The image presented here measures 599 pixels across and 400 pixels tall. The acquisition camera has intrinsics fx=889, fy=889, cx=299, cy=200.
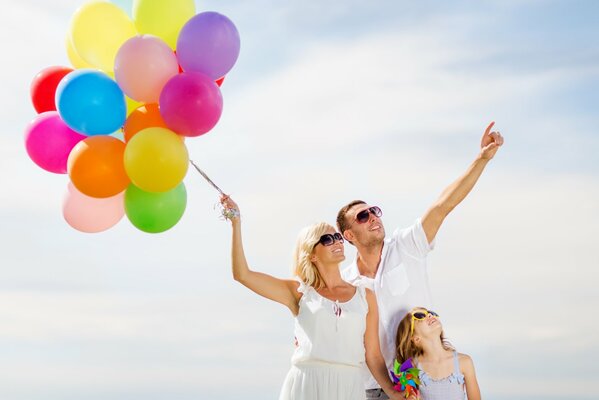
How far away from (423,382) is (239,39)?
2700 millimetres

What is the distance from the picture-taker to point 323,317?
5859 mm

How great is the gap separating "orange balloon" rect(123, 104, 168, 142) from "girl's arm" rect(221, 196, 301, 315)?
0.68 metres

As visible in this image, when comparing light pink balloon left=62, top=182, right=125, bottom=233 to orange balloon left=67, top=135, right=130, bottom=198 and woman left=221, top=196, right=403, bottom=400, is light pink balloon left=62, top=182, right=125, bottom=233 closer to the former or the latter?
orange balloon left=67, top=135, right=130, bottom=198

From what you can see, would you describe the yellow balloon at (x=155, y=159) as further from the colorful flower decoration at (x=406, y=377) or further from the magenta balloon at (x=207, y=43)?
the colorful flower decoration at (x=406, y=377)

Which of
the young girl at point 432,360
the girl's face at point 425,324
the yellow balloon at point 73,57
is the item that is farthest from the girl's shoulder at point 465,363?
the yellow balloon at point 73,57

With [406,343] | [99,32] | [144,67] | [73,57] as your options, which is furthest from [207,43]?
[406,343]

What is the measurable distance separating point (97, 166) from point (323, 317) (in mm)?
1789

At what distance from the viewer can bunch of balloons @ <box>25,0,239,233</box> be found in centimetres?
578

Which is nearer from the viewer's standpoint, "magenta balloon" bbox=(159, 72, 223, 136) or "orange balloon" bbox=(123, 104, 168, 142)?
"magenta balloon" bbox=(159, 72, 223, 136)

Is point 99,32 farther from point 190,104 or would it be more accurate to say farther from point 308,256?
point 308,256

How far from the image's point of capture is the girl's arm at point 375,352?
6.00m

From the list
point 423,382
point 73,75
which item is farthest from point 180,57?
point 423,382

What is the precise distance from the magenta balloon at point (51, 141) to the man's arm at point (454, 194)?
2.52 meters

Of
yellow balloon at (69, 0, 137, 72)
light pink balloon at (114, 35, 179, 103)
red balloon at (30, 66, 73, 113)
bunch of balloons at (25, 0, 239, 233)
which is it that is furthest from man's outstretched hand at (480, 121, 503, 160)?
red balloon at (30, 66, 73, 113)
